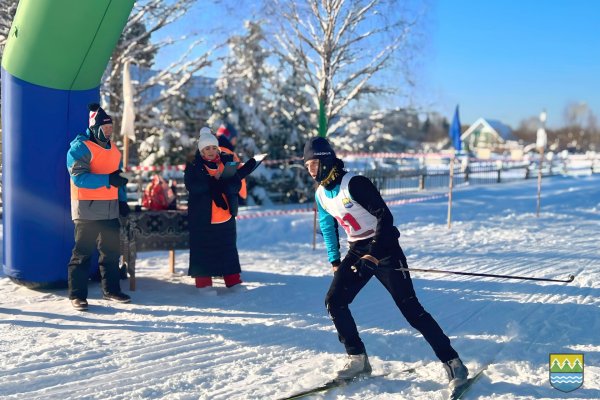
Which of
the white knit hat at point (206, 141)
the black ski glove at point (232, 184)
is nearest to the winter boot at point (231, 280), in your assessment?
the black ski glove at point (232, 184)

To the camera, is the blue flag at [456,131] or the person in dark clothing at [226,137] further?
the blue flag at [456,131]

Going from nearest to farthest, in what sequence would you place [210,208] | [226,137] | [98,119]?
1. [98,119]
2. [210,208]
3. [226,137]

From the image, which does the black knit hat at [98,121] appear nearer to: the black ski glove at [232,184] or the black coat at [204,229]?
the black coat at [204,229]

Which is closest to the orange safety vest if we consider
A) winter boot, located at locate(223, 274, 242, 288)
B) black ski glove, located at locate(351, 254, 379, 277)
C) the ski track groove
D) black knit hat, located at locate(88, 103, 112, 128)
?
black knit hat, located at locate(88, 103, 112, 128)

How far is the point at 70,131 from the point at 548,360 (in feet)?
16.1

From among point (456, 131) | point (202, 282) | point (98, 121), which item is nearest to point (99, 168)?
point (98, 121)

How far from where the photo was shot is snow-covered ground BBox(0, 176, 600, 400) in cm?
380

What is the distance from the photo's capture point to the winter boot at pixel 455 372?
12.1ft

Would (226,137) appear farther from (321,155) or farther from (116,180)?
(321,155)

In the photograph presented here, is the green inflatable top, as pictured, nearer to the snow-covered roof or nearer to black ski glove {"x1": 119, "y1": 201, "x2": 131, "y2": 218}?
black ski glove {"x1": 119, "y1": 201, "x2": 131, "y2": 218}

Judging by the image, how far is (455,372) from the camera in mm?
3730

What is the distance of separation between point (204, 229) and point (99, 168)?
4.25 feet

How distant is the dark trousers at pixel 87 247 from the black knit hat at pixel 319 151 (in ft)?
8.41

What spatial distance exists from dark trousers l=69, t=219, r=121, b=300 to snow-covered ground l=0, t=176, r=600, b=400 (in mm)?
266
